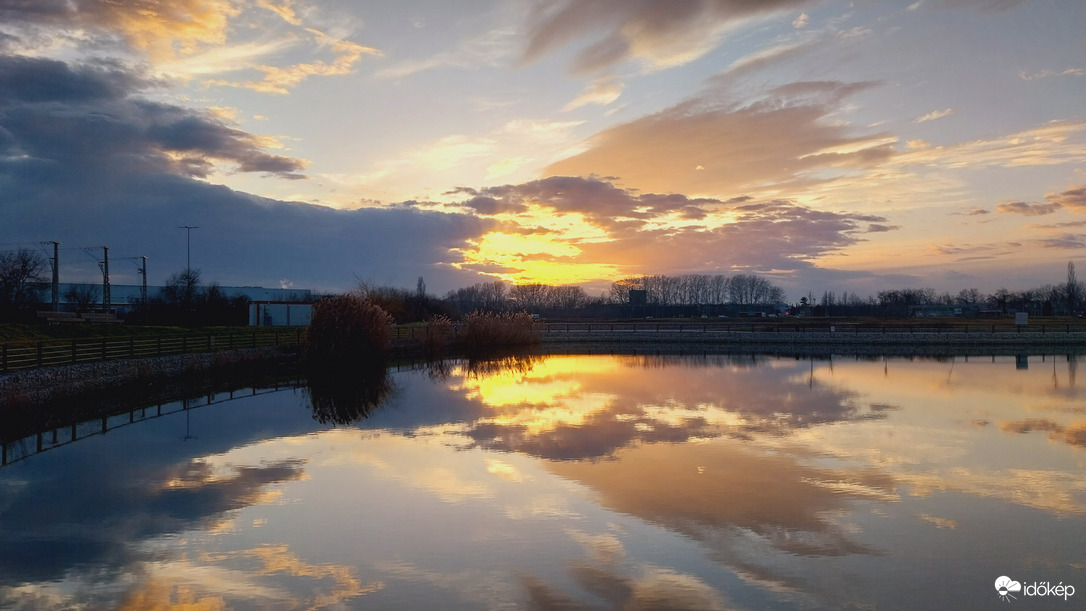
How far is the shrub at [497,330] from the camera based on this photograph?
50.4 metres

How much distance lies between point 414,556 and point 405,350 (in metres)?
37.3

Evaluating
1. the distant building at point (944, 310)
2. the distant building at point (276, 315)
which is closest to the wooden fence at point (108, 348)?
the distant building at point (276, 315)

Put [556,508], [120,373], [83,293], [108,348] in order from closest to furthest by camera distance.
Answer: [556,508]
[120,373]
[108,348]
[83,293]

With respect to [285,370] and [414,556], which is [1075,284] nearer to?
[285,370]

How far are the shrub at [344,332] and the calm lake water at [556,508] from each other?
15.6 meters

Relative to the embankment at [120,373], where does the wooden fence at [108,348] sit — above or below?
above

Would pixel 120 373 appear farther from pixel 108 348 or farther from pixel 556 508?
pixel 556 508

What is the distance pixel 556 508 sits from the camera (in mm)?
10883

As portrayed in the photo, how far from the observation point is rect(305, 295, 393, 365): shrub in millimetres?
36531

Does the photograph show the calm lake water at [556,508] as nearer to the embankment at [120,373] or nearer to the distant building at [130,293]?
the embankment at [120,373]

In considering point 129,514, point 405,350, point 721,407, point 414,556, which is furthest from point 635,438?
point 405,350

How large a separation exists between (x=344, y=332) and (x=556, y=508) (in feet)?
91.5

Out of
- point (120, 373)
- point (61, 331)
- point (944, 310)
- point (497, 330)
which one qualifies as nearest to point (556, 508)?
point (120, 373)

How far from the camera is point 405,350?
45.5 meters
